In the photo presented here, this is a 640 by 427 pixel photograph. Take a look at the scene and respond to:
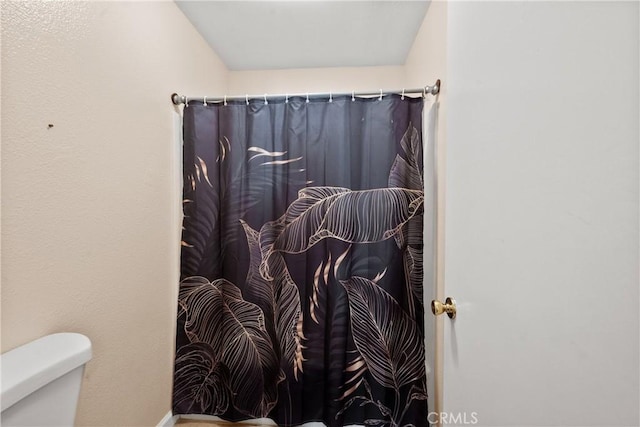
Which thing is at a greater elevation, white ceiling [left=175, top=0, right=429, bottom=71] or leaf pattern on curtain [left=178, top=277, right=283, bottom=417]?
white ceiling [left=175, top=0, right=429, bottom=71]

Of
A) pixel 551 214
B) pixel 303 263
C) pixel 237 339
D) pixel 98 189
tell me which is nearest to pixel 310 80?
pixel 303 263

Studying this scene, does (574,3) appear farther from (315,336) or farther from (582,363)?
(315,336)

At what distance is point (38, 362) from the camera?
25.2 inches

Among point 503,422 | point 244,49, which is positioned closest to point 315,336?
point 503,422

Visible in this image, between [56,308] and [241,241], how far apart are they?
71 cm

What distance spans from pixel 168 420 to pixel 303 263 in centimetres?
106

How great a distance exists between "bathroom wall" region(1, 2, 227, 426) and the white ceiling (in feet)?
0.89

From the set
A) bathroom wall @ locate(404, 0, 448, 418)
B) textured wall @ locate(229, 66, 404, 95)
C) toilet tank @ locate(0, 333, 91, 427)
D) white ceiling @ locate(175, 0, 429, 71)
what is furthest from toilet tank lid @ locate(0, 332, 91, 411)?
textured wall @ locate(229, 66, 404, 95)

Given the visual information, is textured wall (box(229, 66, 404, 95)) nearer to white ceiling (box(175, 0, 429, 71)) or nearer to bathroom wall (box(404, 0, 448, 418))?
white ceiling (box(175, 0, 429, 71))

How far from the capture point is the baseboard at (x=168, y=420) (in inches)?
50.7

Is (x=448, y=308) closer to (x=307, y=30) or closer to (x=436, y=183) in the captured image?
(x=436, y=183)

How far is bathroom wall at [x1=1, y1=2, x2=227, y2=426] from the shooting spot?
696mm

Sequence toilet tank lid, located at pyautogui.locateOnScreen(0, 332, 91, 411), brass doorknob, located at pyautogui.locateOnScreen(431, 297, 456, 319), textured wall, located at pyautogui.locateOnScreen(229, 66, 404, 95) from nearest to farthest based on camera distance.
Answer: toilet tank lid, located at pyautogui.locateOnScreen(0, 332, 91, 411) < brass doorknob, located at pyautogui.locateOnScreen(431, 297, 456, 319) < textured wall, located at pyautogui.locateOnScreen(229, 66, 404, 95)

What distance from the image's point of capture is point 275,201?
1.34 meters
